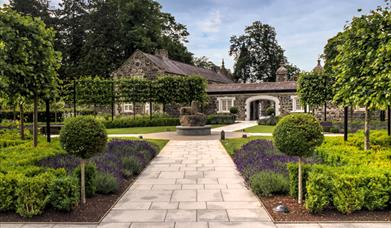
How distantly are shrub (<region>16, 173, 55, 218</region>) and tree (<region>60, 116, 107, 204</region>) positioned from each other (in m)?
0.76

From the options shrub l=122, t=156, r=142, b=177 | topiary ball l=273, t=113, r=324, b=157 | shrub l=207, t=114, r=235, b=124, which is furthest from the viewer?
shrub l=207, t=114, r=235, b=124

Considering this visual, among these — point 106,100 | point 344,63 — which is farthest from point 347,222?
point 106,100

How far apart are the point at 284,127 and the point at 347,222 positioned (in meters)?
1.69

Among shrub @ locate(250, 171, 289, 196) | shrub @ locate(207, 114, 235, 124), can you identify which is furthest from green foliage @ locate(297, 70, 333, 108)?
shrub @ locate(250, 171, 289, 196)

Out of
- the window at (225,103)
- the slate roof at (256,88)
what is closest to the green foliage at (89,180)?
the slate roof at (256,88)

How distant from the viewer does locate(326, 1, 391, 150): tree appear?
683cm

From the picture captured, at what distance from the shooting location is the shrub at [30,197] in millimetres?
4781

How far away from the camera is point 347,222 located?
459 centimetres

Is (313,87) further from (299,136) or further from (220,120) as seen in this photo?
(299,136)

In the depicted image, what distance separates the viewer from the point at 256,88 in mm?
33188

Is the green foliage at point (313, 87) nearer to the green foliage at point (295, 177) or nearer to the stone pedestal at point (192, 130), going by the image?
the stone pedestal at point (192, 130)

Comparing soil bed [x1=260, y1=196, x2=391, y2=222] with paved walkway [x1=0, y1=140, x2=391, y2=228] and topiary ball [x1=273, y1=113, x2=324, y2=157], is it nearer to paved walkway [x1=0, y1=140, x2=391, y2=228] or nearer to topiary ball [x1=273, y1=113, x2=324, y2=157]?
paved walkway [x1=0, y1=140, x2=391, y2=228]

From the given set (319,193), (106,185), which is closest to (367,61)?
(319,193)

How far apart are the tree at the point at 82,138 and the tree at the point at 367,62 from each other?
5607mm
